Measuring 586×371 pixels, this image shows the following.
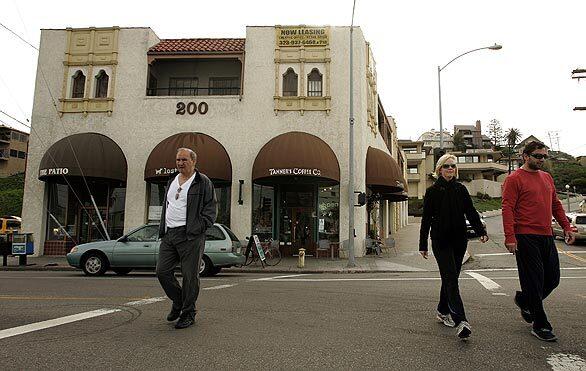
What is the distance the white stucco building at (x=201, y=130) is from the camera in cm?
1905

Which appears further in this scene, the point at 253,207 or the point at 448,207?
the point at 253,207

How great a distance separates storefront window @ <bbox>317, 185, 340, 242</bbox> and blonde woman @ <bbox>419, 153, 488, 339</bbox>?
1416 cm

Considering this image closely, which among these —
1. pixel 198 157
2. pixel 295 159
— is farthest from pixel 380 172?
pixel 198 157

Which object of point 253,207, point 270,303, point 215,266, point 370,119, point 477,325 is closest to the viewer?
point 477,325

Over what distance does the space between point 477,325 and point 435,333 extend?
689mm

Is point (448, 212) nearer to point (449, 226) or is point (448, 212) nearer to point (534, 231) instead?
point (449, 226)

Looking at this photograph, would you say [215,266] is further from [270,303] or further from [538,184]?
[538,184]

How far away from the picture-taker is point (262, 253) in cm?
1530

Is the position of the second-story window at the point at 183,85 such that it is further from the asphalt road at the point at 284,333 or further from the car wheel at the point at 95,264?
the asphalt road at the point at 284,333

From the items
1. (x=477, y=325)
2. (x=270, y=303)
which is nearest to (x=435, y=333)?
(x=477, y=325)

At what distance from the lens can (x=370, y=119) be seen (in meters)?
22.0

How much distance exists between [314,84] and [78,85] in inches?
423

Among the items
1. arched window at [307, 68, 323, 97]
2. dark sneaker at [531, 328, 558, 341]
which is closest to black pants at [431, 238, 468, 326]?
dark sneaker at [531, 328, 558, 341]

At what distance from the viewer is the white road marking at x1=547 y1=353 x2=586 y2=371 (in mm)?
3543
